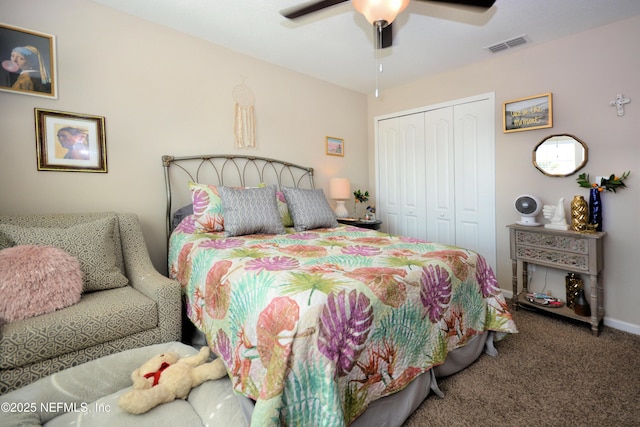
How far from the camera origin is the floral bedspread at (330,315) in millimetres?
1131

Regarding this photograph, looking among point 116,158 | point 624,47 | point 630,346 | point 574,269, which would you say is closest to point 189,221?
point 116,158

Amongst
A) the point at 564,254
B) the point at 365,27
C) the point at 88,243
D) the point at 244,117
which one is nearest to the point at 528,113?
the point at 564,254

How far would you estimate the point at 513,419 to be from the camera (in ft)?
4.95

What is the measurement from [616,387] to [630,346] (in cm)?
75

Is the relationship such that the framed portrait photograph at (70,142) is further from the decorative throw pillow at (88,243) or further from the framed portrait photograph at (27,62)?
the decorative throw pillow at (88,243)

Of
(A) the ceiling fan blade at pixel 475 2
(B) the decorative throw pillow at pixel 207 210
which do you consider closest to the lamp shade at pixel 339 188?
(B) the decorative throw pillow at pixel 207 210

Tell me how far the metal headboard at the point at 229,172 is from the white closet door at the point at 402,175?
3.66ft

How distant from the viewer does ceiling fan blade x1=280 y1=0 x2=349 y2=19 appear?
166cm

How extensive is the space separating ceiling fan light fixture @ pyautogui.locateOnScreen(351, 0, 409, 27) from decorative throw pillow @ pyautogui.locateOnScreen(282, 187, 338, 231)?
157cm

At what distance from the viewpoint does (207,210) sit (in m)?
2.40

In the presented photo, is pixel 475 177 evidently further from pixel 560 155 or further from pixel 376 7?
pixel 376 7

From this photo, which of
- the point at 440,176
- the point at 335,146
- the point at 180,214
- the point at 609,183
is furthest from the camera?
the point at 335,146

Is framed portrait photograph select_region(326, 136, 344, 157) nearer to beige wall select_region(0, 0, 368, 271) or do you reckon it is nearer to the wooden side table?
beige wall select_region(0, 0, 368, 271)

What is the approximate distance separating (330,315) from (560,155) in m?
Result: 2.80
